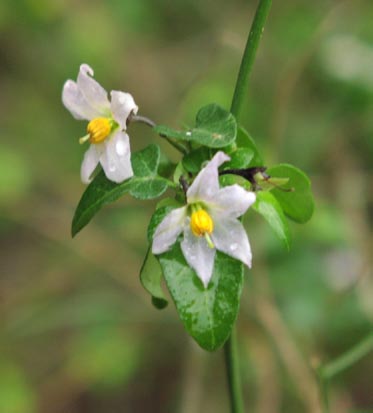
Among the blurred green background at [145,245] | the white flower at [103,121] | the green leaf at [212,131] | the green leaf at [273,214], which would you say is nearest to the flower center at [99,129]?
the white flower at [103,121]

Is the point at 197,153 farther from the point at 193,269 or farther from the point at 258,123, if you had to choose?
the point at 258,123

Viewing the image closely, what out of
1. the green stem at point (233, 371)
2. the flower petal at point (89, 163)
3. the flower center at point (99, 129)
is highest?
the flower center at point (99, 129)

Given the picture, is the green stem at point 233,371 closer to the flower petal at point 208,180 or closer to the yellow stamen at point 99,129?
the flower petal at point 208,180

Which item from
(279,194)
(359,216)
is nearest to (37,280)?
(359,216)

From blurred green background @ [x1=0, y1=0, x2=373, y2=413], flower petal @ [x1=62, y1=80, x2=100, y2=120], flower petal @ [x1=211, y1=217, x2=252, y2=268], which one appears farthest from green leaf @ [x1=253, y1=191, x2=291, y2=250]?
blurred green background @ [x1=0, y1=0, x2=373, y2=413]

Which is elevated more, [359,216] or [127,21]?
[127,21]

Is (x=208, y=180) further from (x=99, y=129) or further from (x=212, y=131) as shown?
(x=99, y=129)

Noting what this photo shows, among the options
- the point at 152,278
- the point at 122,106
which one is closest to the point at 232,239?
the point at 152,278
